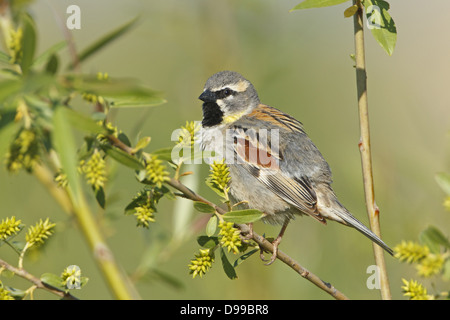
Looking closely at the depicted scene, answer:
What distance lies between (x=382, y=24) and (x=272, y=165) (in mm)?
1408

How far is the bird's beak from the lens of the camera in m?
2.71

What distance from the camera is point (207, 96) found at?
2730 mm

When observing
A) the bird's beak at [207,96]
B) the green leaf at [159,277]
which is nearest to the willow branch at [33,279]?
the green leaf at [159,277]

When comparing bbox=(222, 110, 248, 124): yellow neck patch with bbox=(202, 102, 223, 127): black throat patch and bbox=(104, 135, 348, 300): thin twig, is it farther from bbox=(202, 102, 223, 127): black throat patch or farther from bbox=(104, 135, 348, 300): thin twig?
bbox=(104, 135, 348, 300): thin twig

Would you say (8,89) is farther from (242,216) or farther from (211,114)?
(211,114)

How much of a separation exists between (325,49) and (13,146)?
5369mm

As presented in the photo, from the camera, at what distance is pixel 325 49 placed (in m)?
6.34

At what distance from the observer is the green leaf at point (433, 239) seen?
1.01 m

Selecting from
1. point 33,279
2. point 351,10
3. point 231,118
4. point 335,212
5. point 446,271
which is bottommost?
point 446,271

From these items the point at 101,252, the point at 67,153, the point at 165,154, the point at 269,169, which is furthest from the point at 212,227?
the point at 269,169

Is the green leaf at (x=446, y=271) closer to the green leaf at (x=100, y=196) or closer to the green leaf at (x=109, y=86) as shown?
the green leaf at (x=109, y=86)

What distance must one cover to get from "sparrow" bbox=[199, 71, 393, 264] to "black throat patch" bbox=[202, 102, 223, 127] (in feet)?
0.04

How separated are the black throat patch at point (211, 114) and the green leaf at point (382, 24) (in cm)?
163

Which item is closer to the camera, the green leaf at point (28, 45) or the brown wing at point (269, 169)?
the green leaf at point (28, 45)
